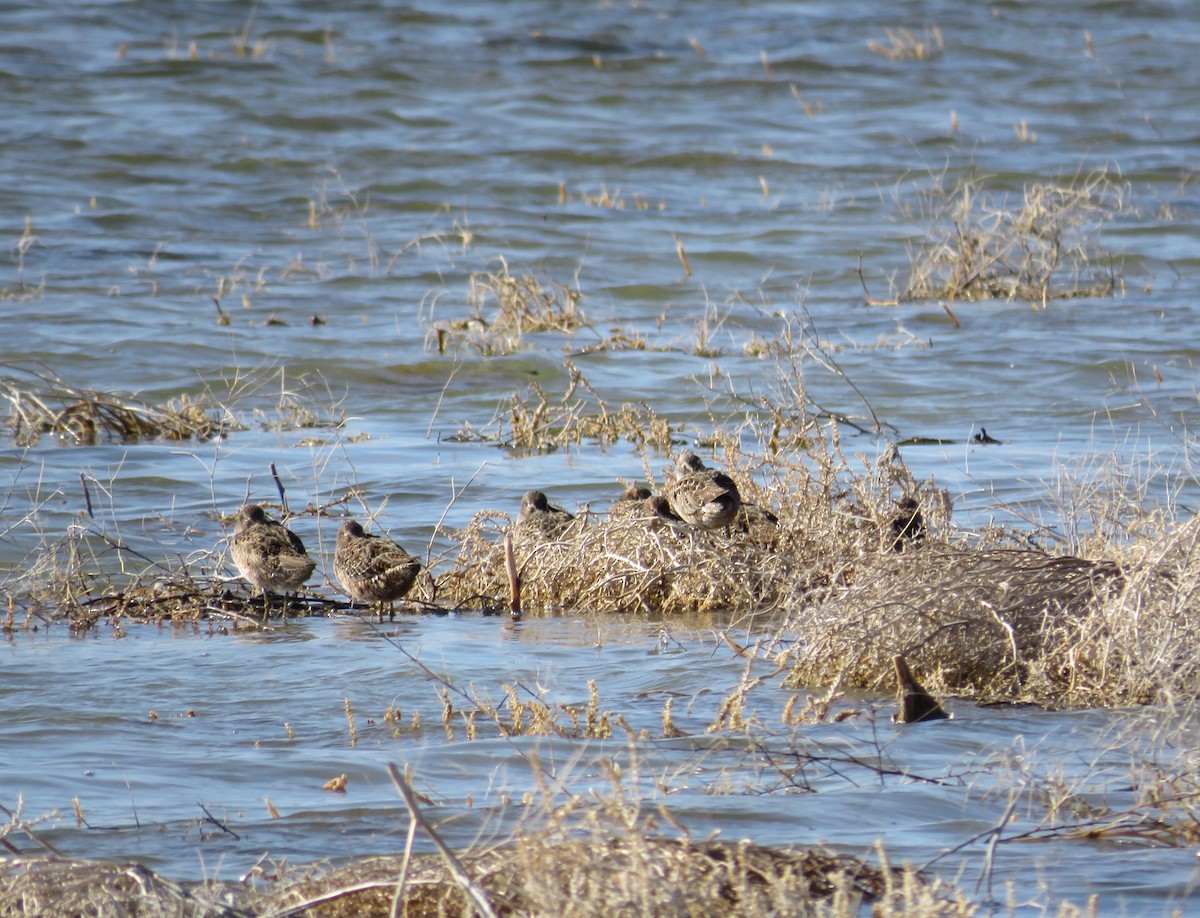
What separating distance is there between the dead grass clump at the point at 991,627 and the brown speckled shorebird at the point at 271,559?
9.41ft

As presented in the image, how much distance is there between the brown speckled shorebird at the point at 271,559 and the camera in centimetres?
941

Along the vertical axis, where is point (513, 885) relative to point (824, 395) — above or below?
above

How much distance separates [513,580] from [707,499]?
105cm

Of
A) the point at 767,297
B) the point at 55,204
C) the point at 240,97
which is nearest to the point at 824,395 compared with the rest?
the point at 767,297

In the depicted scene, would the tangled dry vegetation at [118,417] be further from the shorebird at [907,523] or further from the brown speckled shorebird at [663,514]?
the shorebird at [907,523]

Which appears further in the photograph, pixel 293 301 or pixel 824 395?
pixel 293 301

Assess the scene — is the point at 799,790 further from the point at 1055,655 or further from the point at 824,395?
the point at 824,395

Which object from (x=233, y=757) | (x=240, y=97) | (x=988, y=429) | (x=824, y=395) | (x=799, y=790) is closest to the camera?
(x=799, y=790)

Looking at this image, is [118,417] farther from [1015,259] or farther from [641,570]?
[1015,259]

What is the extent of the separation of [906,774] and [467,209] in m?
18.6

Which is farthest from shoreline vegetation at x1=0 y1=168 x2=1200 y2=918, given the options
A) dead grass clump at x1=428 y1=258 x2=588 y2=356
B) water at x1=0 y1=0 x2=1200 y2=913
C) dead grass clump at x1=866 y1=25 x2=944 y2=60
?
dead grass clump at x1=866 y1=25 x2=944 y2=60

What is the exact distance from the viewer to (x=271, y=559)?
9414 millimetres

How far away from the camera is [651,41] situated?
36094mm

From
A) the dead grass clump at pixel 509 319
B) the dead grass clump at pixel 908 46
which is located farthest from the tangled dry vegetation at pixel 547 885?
the dead grass clump at pixel 908 46
